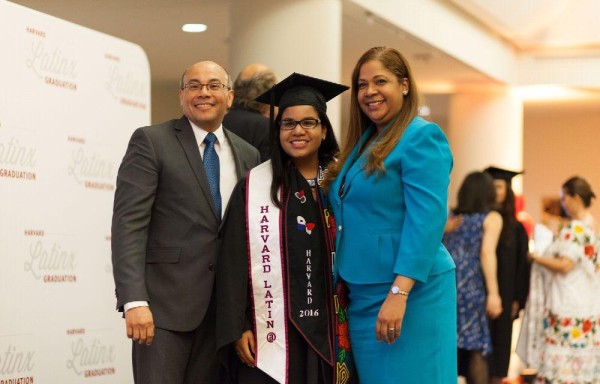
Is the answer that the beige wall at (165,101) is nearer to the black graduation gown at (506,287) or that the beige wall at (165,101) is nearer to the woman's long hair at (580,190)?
the woman's long hair at (580,190)

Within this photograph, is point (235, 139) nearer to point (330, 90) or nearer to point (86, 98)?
point (330, 90)

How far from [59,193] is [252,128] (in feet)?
3.35

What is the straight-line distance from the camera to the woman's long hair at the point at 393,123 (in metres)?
3.55

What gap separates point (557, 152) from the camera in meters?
18.0

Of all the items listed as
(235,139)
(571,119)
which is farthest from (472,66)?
(235,139)

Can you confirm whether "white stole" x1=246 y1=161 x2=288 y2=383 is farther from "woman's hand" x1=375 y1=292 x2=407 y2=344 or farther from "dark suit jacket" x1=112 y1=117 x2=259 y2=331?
"woman's hand" x1=375 y1=292 x2=407 y2=344

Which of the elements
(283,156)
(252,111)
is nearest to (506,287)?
(252,111)

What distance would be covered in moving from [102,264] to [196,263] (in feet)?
5.65

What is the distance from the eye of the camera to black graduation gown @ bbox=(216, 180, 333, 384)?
11.9 ft

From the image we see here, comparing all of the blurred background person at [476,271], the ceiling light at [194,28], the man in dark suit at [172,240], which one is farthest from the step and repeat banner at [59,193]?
the ceiling light at [194,28]

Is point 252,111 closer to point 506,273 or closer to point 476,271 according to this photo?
point 476,271

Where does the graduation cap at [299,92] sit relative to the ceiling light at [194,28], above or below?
below

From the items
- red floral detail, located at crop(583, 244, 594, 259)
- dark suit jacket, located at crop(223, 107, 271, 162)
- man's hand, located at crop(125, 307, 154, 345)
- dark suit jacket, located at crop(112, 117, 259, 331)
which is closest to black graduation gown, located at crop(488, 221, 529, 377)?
red floral detail, located at crop(583, 244, 594, 259)

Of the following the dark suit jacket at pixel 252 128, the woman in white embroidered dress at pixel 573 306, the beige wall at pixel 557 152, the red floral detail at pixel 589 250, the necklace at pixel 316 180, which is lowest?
the woman in white embroidered dress at pixel 573 306
